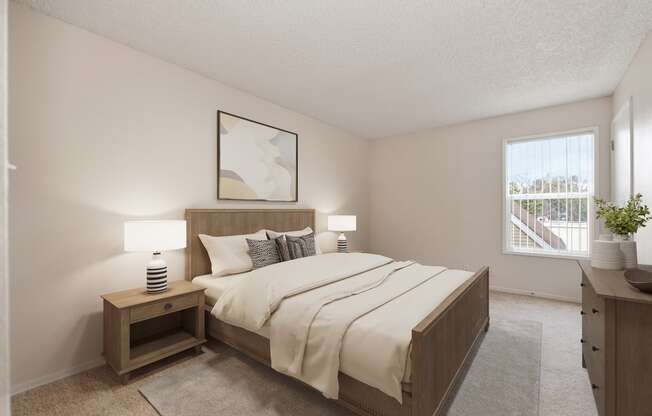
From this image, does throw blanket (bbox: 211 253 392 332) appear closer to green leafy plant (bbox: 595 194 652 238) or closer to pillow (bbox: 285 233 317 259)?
pillow (bbox: 285 233 317 259)

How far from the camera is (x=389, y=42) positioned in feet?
7.88

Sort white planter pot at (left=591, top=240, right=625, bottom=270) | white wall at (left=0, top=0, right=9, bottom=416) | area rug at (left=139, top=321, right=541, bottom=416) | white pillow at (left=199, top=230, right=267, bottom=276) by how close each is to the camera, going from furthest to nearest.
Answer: white pillow at (left=199, top=230, right=267, bottom=276), white planter pot at (left=591, top=240, right=625, bottom=270), area rug at (left=139, top=321, right=541, bottom=416), white wall at (left=0, top=0, right=9, bottom=416)

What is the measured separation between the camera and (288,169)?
3.96 m

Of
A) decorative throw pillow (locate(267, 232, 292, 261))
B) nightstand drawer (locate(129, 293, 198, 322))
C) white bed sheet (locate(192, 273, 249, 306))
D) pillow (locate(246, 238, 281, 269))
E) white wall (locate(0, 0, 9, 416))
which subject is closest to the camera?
white wall (locate(0, 0, 9, 416))

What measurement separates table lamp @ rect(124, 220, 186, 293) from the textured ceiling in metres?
1.56

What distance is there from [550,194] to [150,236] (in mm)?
4879

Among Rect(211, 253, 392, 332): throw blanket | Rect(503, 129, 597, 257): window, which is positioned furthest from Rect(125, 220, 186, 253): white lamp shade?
Rect(503, 129, 597, 257): window

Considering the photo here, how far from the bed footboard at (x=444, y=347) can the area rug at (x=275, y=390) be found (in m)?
0.15

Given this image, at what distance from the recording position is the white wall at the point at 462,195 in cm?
386

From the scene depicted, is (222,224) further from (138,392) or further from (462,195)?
(462,195)

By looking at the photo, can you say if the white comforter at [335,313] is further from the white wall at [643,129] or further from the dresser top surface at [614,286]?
the white wall at [643,129]

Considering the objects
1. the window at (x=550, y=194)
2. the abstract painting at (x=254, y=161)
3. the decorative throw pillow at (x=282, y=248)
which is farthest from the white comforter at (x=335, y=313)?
the window at (x=550, y=194)

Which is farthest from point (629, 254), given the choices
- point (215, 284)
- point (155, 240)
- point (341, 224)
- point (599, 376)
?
point (155, 240)

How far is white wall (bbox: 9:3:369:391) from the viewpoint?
2006 millimetres
